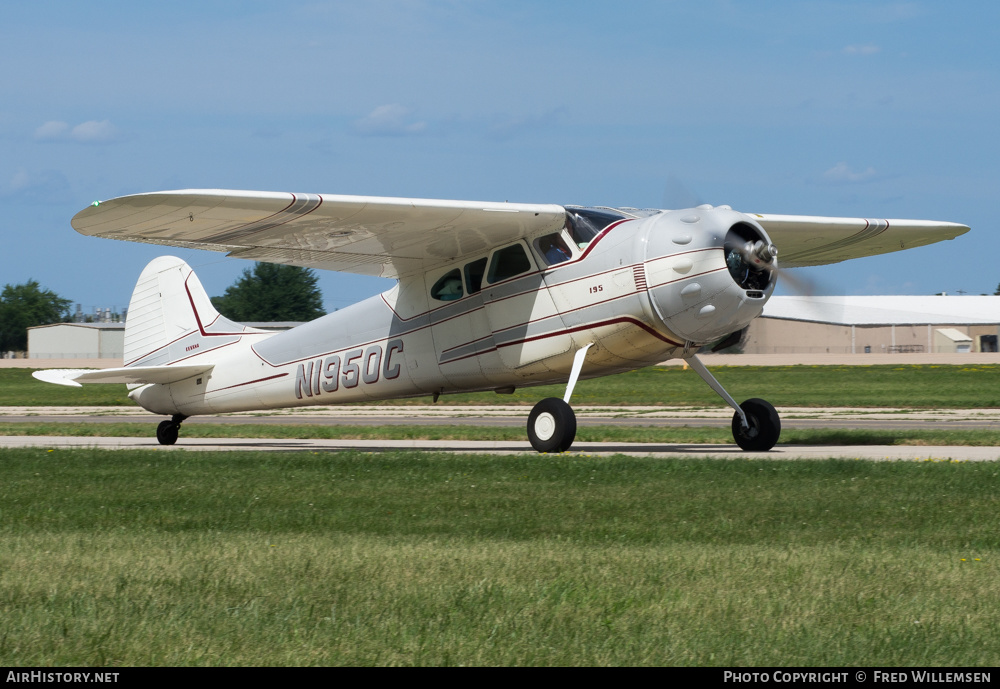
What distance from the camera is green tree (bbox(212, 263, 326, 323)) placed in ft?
408

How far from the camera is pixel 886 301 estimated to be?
9819 cm

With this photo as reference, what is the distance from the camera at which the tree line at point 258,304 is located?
408 feet

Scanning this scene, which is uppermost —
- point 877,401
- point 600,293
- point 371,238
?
point 371,238

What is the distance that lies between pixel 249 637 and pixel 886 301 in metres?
100

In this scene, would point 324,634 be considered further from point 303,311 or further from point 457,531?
point 303,311

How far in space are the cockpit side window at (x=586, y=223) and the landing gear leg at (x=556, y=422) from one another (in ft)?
4.91

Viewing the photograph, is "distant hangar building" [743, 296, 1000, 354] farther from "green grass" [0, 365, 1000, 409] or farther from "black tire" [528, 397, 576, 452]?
"black tire" [528, 397, 576, 452]

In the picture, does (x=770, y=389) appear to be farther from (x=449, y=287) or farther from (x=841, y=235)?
(x=449, y=287)

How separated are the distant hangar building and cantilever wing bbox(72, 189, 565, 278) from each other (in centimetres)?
7101

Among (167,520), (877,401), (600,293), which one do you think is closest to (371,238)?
(600,293)

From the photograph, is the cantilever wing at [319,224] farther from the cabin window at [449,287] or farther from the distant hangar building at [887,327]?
the distant hangar building at [887,327]

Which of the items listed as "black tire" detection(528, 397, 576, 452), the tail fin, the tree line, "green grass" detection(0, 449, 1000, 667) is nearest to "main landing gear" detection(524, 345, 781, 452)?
"black tire" detection(528, 397, 576, 452)

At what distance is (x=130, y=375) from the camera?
18844mm

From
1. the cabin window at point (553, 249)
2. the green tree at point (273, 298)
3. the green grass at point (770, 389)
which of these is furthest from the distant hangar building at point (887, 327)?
the cabin window at point (553, 249)
